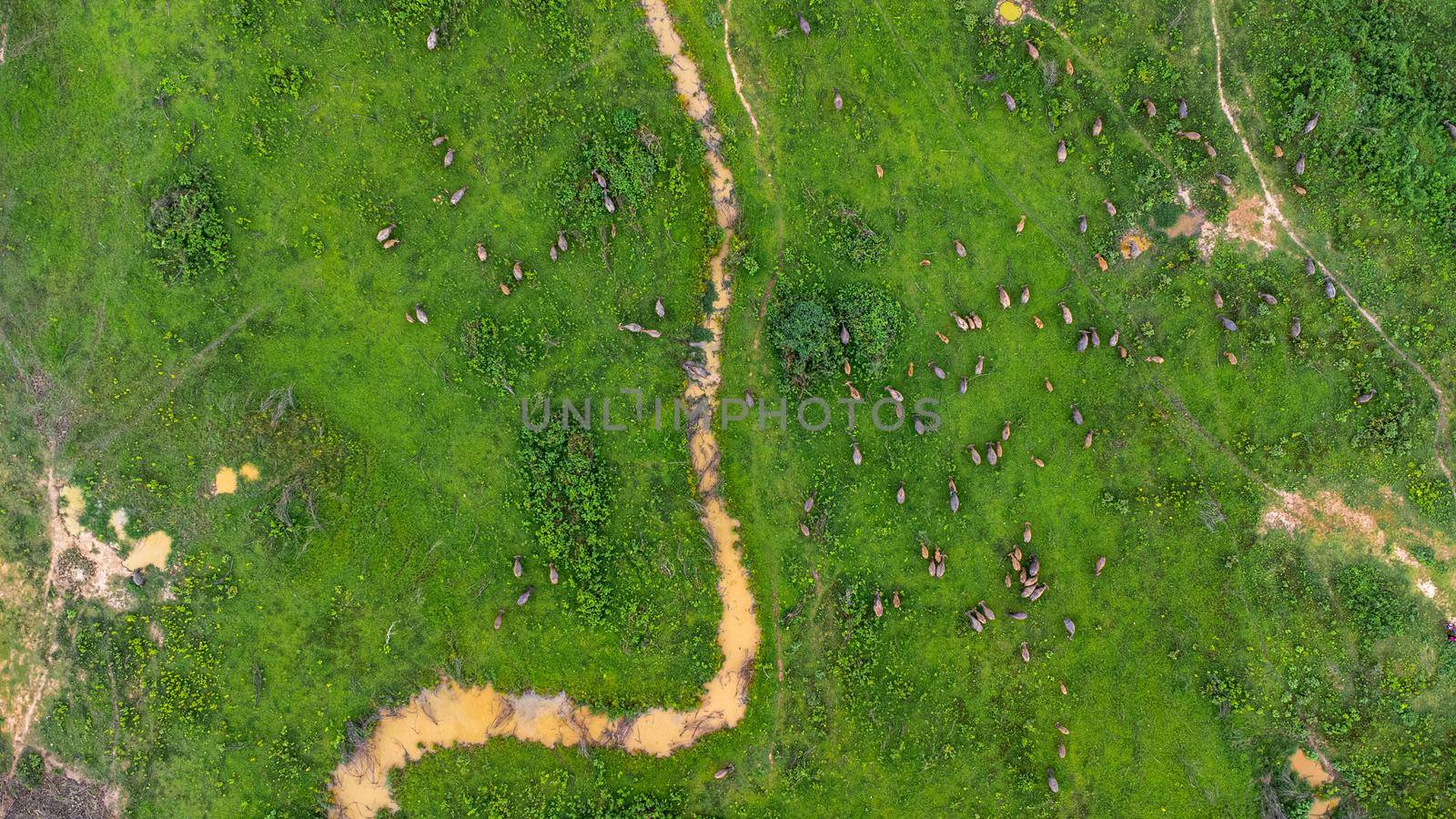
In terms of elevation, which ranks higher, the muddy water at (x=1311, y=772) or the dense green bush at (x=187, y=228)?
the dense green bush at (x=187, y=228)

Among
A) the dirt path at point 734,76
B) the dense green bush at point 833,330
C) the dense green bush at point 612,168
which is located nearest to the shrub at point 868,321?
the dense green bush at point 833,330

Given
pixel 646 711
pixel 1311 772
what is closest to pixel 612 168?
pixel 646 711

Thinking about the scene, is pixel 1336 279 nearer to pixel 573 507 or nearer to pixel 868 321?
pixel 868 321

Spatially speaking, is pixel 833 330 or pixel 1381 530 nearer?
pixel 833 330

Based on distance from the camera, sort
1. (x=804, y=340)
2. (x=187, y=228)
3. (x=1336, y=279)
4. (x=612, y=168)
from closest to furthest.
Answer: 1. (x=187, y=228)
2. (x=804, y=340)
3. (x=612, y=168)
4. (x=1336, y=279)

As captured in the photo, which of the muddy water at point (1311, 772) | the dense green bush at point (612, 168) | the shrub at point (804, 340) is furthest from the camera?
the muddy water at point (1311, 772)

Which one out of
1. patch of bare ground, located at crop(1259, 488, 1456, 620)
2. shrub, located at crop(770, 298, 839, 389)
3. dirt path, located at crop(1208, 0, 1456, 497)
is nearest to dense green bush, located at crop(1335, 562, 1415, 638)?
patch of bare ground, located at crop(1259, 488, 1456, 620)

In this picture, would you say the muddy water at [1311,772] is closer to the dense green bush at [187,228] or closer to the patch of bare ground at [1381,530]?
the patch of bare ground at [1381,530]
